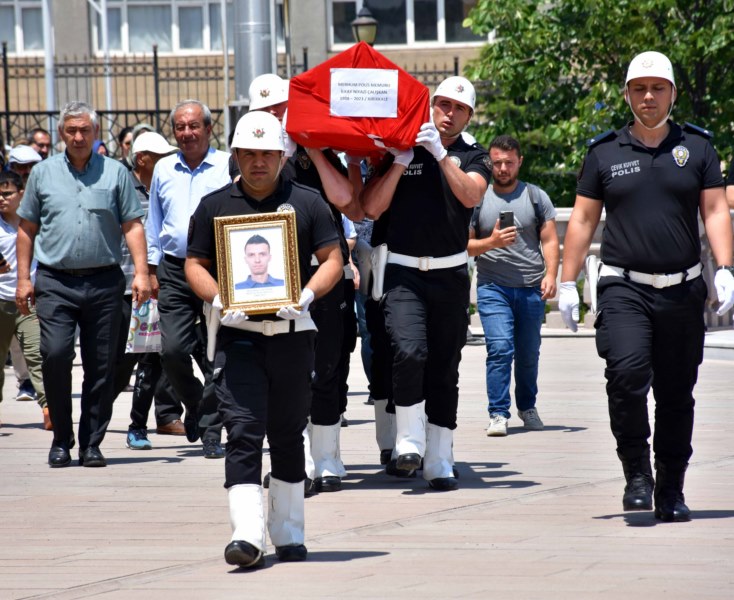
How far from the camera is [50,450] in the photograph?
955 cm

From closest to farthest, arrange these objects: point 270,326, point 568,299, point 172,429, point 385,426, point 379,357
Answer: point 270,326
point 568,299
point 379,357
point 385,426
point 172,429

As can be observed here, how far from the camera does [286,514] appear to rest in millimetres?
6484

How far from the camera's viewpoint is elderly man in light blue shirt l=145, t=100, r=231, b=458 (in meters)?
9.40

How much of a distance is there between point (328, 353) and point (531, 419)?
3.05 metres

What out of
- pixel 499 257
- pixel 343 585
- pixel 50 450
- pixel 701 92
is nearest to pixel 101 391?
pixel 50 450

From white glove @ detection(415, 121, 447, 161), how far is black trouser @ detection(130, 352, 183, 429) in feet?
10.4

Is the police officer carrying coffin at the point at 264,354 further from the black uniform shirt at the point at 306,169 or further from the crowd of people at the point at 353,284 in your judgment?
the black uniform shirt at the point at 306,169

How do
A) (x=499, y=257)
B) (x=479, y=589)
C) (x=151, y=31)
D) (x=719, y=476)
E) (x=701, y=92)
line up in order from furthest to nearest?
(x=151, y=31) → (x=701, y=92) → (x=499, y=257) → (x=719, y=476) → (x=479, y=589)

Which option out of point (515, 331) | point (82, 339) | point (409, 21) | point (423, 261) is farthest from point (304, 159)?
point (409, 21)

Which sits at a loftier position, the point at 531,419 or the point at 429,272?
the point at 429,272

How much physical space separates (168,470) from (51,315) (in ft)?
3.72

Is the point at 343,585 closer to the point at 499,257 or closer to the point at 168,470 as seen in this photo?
the point at 168,470

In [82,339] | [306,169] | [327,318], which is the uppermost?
[306,169]

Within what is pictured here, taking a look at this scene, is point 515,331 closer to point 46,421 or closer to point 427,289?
point 427,289
